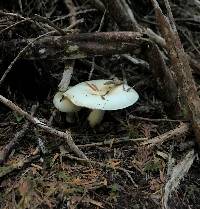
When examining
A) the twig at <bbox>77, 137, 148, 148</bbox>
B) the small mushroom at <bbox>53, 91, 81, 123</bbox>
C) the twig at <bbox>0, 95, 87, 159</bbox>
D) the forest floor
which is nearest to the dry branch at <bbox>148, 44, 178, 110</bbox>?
the forest floor

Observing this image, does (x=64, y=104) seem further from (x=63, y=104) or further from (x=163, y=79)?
(x=163, y=79)

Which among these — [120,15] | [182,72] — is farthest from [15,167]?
[120,15]

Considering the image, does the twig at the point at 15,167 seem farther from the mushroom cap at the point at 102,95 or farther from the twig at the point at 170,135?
the twig at the point at 170,135

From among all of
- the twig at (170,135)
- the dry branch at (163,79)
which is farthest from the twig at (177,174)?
the dry branch at (163,79)

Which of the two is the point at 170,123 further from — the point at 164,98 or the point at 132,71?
the point at 132,71

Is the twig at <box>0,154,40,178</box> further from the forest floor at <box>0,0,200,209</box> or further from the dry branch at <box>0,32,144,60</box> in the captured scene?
the dry branch at <box>0,32,144,60</box>
